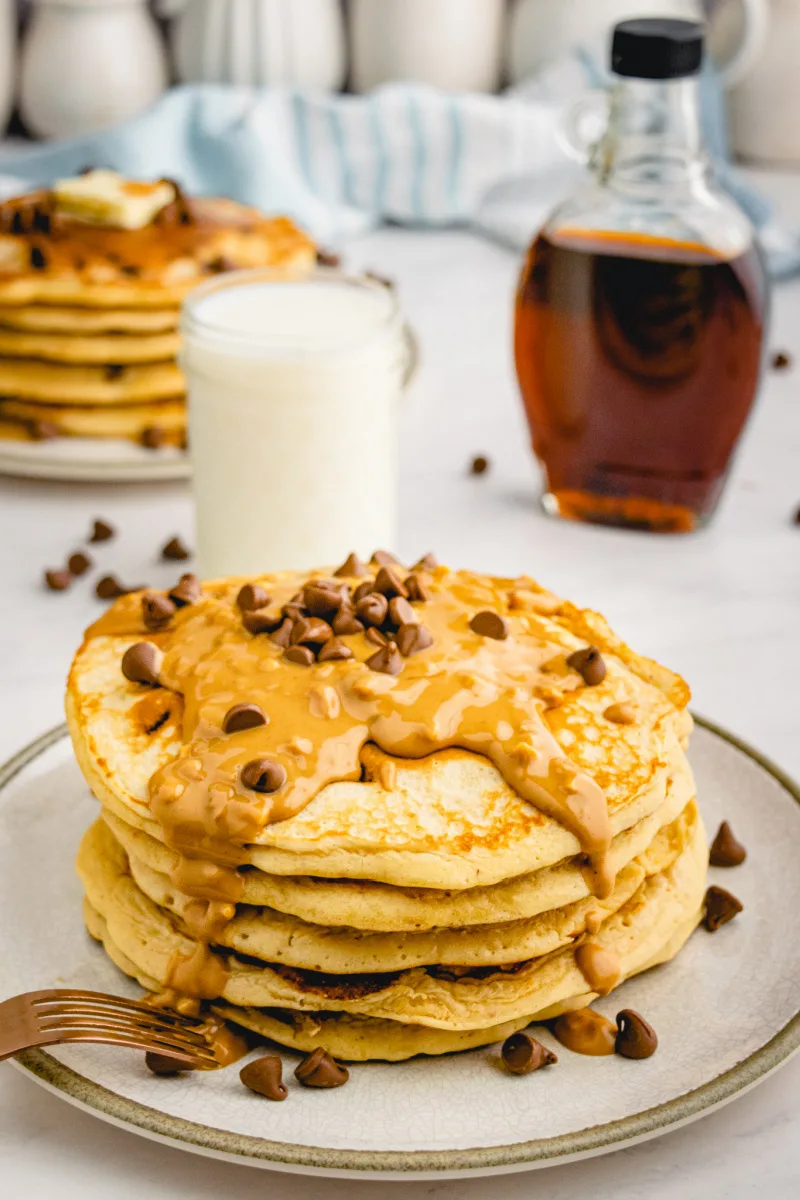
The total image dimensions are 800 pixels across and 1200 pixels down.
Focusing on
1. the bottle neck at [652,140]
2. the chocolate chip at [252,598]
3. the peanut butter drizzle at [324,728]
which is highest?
the bottle neck at [652,140]

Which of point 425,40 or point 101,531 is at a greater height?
point 425,40

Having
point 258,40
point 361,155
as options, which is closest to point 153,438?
point 361,155

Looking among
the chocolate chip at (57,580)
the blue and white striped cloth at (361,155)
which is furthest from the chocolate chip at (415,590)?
the blue and white striped cloth at (361,155)

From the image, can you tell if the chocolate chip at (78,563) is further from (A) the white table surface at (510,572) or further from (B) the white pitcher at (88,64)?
(B) the white pitcher at (88,64)

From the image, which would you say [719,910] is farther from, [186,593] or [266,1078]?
[186,593]

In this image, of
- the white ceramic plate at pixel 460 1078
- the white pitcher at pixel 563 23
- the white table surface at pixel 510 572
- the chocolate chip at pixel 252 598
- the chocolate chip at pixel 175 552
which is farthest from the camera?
the white pitcher at pixel 563 23

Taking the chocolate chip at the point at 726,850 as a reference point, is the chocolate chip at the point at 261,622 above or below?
above

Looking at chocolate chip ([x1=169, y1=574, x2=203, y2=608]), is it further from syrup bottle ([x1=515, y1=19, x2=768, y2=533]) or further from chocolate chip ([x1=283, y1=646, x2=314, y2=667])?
syrup bottle ([x1=515, y1=19, x2=768, y2=533])
